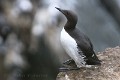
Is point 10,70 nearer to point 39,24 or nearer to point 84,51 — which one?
point 39,24

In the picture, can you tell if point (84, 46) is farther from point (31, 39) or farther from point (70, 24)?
point (31, 39)

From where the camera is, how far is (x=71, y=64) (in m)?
2.72

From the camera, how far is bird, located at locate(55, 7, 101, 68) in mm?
2500

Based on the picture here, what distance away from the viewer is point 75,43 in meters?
2.50

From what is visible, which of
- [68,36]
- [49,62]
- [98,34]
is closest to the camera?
[68,36]

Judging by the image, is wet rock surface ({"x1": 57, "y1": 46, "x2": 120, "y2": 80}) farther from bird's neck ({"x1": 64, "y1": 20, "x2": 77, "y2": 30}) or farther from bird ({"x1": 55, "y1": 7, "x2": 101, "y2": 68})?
bird's neck ({"x1": 64, "y1": 20, "x2": 77, "y2": 30})

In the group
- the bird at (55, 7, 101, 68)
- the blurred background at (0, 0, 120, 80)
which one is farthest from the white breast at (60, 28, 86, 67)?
the blurred background at (0, 0, 120, 80)

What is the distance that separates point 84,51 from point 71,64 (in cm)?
24

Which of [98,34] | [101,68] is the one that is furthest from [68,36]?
[98,34]

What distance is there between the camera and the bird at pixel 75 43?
2.50 meters

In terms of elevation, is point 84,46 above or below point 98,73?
above

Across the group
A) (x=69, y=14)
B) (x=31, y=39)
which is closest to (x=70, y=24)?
(x=69, y=14)

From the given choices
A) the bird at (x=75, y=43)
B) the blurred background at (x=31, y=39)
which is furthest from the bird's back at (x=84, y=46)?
the blurred background at (x=31, y=39)

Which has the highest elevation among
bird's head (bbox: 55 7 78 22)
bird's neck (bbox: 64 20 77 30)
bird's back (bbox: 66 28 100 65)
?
bird's head (bbox: 55 7 78 22)
